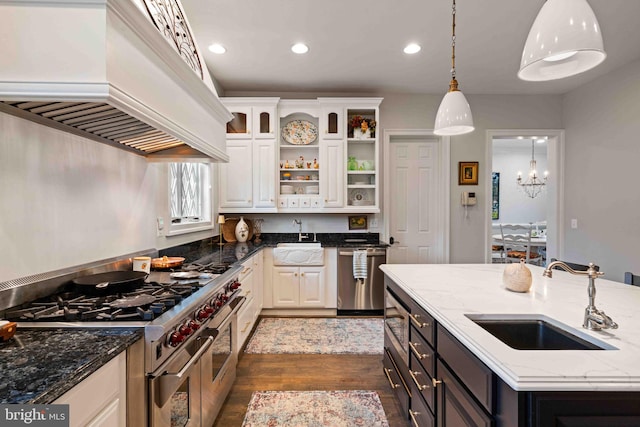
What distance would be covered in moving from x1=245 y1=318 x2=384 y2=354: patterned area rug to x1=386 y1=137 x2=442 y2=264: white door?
120 cm

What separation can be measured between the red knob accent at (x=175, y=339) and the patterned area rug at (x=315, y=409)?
997 millimetres

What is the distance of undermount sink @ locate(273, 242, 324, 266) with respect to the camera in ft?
12.4

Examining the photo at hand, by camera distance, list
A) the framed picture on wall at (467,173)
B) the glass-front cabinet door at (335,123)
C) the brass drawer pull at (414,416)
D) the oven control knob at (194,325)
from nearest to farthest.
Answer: the oven control knob at (194,325) < the brass drawer pull at (414,416) < the glass-front cabinet door at (335,123) < the framed picture on wall at (467,173)

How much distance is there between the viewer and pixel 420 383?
1.57 m

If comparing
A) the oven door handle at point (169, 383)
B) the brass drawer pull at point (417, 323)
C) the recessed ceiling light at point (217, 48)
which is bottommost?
the oven door handle at point (169, 383)

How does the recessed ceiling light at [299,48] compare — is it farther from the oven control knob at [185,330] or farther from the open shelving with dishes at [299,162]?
the oven control knob at [185,330]

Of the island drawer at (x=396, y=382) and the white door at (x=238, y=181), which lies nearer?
the island drawer at (x=396, y=382)

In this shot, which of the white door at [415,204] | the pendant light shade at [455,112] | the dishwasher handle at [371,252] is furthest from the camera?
the white door at [415,204]

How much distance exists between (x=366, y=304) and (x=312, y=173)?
183cm

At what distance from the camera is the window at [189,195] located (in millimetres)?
2939

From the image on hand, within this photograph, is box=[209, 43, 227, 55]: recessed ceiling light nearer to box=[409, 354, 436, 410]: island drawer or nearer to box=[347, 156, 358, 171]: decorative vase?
box=[347, 156, 358, 171]: decorative vase

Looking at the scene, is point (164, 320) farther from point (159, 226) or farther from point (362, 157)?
point (362, 157)

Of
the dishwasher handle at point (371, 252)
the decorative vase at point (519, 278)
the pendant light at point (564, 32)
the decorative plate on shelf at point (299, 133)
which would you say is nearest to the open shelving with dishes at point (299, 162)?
the decorative plate on shelf at point (299, 133)

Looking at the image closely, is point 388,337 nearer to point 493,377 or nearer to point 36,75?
point 493,377
